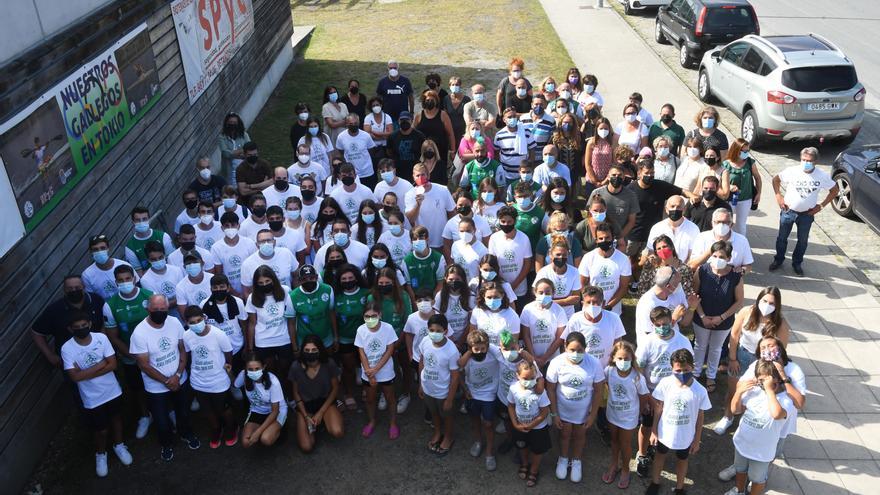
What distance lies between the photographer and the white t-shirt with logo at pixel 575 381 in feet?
23.1

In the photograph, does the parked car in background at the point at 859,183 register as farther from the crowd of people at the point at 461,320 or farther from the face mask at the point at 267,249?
the face mask at the point at 267,249

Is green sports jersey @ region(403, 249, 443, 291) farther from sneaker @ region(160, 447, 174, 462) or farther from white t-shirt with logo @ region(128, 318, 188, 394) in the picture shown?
sneaker @ region(160, 447, 174, 462)

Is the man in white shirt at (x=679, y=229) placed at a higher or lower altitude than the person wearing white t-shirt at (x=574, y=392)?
higher

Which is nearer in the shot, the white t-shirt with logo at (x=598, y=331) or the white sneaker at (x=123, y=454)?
the white t-shirt with logo at (x=598, y=331)

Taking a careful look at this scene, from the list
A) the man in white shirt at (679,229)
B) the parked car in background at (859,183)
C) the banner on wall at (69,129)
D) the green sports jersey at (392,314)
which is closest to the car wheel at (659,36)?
the parked car in background at (859,183)

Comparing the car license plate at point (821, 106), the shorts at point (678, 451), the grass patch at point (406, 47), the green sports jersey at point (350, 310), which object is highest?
the green sports jersey at point (350, 310)

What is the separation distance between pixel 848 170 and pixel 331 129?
842 centimetres

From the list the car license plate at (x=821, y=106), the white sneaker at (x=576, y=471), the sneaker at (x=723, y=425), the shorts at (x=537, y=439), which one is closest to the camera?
the shorts at (x=537, y=439)

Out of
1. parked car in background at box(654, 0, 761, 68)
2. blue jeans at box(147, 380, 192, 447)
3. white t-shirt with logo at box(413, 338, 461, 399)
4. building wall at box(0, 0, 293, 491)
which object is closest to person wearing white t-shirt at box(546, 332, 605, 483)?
white t-shirt with logo at box(413, 338, 461, 399)

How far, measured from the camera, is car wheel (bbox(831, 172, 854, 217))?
12109 millimetres

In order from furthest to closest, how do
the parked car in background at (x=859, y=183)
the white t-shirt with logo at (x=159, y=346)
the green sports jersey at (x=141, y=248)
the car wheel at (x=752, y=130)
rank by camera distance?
1. the car wheel at (x=752, y=130)
2. the parked car in background at (x=859, y=183)
3. the green sports jersey at (x=141, y=248)
4. the white t-shirt with logo at (x=159, y=346)

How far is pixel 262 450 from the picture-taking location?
8.09 metres

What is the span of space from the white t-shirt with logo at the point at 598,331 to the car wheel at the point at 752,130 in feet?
28.0

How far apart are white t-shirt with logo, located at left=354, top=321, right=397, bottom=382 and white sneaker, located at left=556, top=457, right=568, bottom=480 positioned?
200 centimetres
